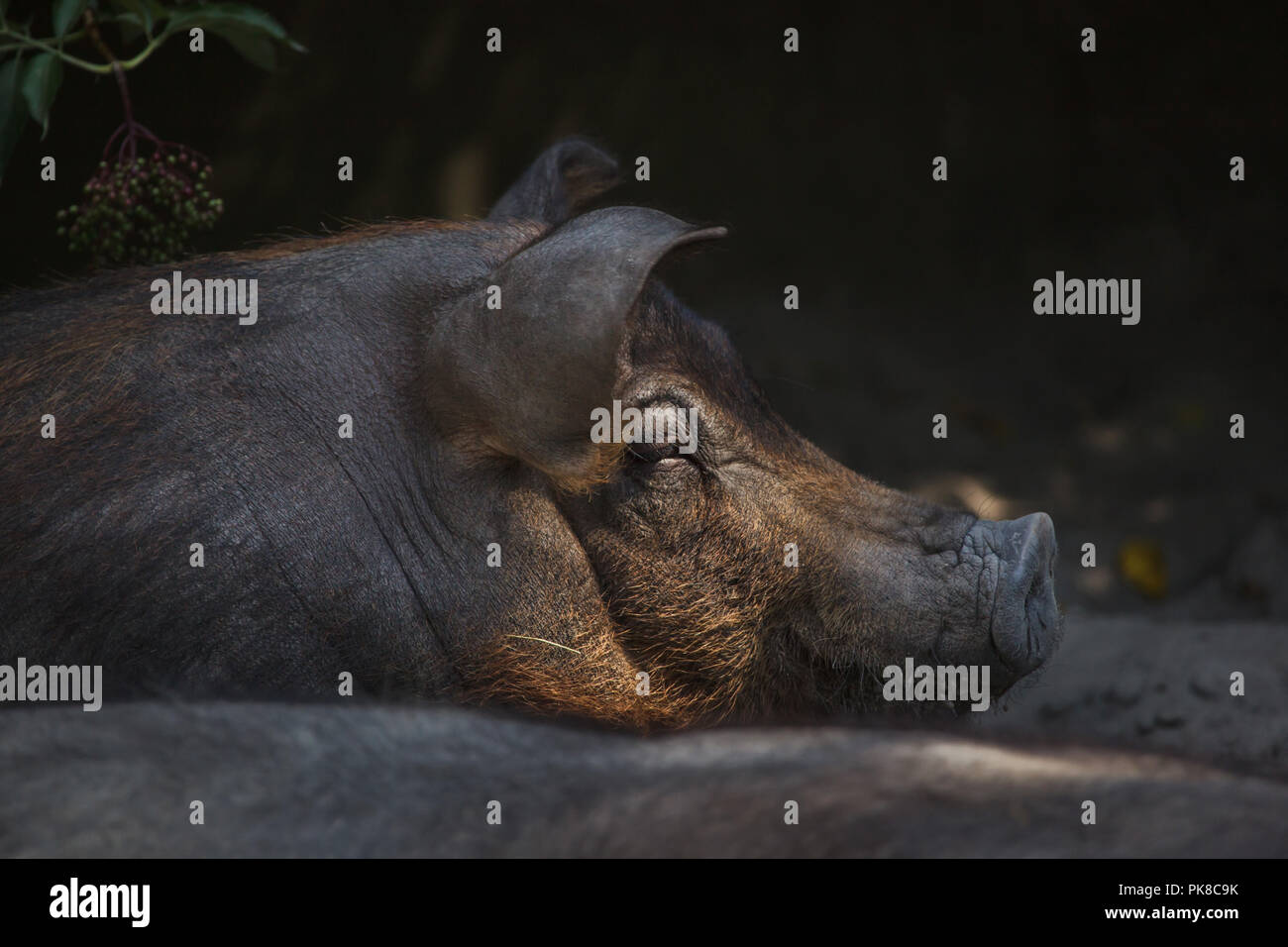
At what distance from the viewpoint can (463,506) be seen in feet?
9.18

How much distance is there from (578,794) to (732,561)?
122 centimetres

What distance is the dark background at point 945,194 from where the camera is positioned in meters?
5.82

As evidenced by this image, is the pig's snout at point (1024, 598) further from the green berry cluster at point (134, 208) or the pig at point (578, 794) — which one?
the green berry cluster at point (134, 208)

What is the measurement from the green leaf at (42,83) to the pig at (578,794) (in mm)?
1596

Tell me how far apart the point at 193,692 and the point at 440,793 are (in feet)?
1.58

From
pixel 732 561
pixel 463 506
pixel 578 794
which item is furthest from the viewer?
pixel 732 561

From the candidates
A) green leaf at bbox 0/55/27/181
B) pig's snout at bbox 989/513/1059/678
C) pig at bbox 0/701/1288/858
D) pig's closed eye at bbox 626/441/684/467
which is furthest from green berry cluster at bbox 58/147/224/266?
pig's snout at bbox 989/513/1059/678

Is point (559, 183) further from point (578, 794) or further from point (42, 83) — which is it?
point (578, 794)

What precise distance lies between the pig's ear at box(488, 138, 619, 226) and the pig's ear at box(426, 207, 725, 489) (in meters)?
0.67

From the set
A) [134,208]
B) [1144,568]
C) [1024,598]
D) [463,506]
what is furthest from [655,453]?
[1144,568]

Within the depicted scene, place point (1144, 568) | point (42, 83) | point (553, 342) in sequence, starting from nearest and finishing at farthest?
point (553, 342)
point (42, 83)
point (1144, 568)

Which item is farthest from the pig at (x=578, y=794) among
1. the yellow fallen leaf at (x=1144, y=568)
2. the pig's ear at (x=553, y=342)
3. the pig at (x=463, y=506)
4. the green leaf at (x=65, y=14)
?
the yellow fallen leaf at (x=1144, y=568)
